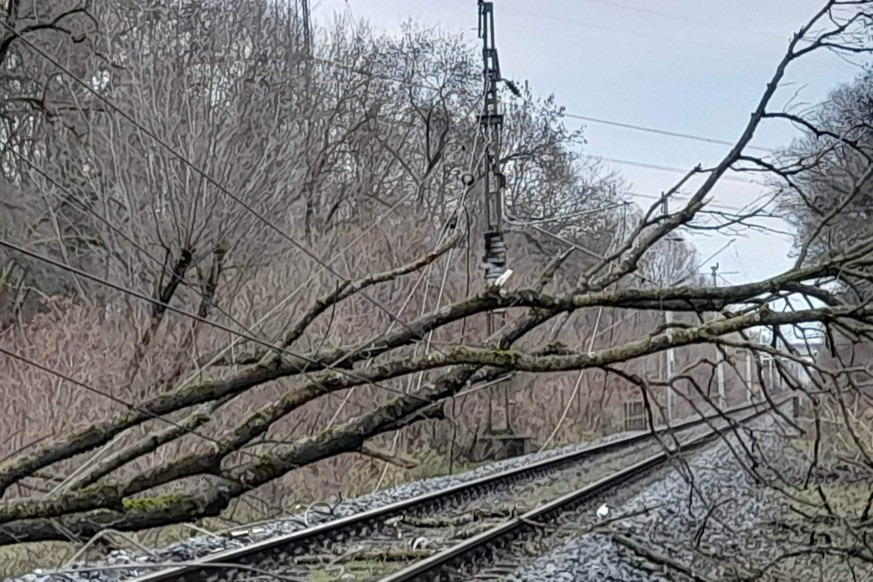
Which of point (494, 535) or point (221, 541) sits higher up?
point (494, 535)

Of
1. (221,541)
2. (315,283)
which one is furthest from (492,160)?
Answer: (221,541)

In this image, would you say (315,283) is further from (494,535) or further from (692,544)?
(692,544)

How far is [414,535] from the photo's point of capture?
9820 millimetres

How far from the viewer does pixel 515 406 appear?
73.7 feet

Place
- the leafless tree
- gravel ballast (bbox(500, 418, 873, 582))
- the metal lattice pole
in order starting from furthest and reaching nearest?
the metal lattice pole → gravel ballast (bbox(500, 418, 873, 582)) → the leafless tree

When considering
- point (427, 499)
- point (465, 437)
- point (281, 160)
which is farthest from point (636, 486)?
point (281, 160)

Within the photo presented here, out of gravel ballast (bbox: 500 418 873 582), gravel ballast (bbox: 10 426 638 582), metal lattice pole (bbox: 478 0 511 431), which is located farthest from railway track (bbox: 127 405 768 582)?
→ metal lattice pole (bbox: 478 0 511 431)

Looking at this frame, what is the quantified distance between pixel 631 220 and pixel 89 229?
1050cm

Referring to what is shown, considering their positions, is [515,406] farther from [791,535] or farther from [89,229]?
[791,535]

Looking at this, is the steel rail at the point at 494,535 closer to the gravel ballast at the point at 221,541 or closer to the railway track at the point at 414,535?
the railway track at the point at 414,535

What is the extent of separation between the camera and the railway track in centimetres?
743

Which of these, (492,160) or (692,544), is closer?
(692,544)

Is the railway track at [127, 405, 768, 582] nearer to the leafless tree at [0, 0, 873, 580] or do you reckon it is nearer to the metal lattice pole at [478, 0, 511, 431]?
the leafless tree at [0, 0, 873, 580]

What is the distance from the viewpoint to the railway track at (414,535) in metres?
7.43
